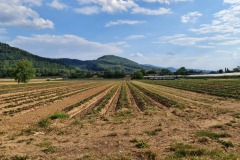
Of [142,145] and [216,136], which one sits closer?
[142,145]

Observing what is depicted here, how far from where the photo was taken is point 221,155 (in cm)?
1121

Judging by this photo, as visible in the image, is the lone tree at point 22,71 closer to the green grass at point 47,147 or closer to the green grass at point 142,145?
the green grass at point 47,147

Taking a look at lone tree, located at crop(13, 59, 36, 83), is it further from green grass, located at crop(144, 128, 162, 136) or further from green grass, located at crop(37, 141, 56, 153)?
green grass, located at crop(37, 141, 56, 153)

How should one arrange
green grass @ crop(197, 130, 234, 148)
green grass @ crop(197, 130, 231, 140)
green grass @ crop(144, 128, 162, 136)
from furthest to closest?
green grass @ crop(144, 128, 162, 136), green grass @ crop(197, 130, 231, 140), green grass @ crop(197, 130, 234, 148)

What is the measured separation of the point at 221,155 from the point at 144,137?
475cm

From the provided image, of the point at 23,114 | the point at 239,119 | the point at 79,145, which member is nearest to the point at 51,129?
the point at 79,145

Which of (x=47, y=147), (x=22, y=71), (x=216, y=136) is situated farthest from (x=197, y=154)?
(x=22, y=71)

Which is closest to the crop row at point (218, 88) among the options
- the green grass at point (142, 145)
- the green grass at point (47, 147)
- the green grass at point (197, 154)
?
the green grass at point (142, 145)

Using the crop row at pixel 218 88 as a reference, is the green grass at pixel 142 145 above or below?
above

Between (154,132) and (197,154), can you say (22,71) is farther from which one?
(197,154)

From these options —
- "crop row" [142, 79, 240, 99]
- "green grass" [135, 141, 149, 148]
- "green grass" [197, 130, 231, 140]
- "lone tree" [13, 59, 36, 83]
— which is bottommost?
"crop row" [142, 79, 240, 99]

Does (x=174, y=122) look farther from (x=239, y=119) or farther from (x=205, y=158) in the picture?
(x=205, y=158)

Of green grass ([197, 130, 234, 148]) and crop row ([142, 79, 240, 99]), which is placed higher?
green grass ([197, 130, 234, 148])

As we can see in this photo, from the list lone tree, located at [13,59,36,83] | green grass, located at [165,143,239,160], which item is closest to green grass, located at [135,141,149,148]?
green grass, located at [165,143,239,160]
